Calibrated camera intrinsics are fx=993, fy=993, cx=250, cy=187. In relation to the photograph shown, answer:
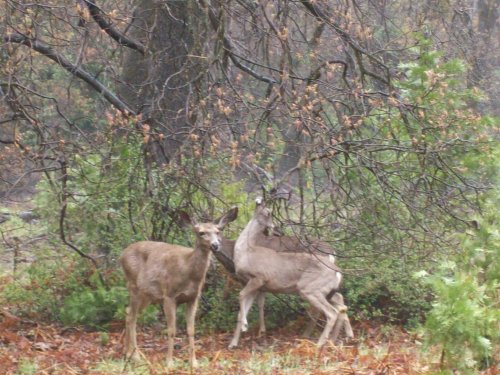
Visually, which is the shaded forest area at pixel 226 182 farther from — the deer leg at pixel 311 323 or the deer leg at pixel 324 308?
the deer leg at pixel 324 308

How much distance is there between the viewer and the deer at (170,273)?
9.76m

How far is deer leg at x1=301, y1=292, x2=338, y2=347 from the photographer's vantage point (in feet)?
36.7

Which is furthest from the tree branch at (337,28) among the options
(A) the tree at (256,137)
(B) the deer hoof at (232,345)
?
(B) the deer hoof at (232,345)

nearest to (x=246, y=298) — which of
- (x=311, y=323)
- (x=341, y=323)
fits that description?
(x=311, y=323)

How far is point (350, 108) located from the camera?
11391 millimetres

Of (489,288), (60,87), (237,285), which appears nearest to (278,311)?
(237,285)

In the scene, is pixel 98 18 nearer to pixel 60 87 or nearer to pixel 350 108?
pixel 350 108

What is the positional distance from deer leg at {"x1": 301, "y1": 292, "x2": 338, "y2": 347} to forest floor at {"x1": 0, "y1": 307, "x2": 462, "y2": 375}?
35 centimetres

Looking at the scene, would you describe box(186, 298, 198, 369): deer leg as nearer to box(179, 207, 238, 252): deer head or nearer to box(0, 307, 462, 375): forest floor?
box(0, 307, 462, 375): forest floor

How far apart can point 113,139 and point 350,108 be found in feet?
9.01

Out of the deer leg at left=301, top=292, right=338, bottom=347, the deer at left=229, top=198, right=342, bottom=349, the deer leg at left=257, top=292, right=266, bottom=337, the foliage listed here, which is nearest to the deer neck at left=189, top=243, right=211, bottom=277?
the deer at left=229, top=198, right=342, bottom=349

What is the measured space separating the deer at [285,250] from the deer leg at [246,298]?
85 mm

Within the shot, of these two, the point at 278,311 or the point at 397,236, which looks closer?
the point at 397,236

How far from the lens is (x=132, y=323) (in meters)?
10.0
